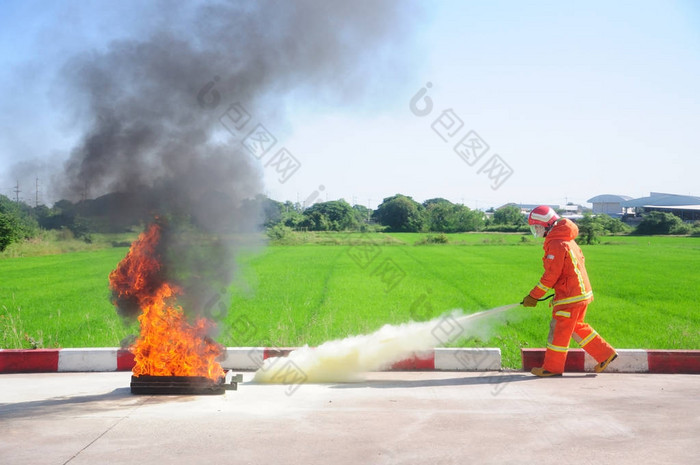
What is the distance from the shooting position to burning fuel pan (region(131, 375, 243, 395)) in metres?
6.35

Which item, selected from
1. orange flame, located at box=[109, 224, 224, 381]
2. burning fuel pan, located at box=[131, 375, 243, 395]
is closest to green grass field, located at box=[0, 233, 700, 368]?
orange flame, located at box=[109, 224, 224, 381]

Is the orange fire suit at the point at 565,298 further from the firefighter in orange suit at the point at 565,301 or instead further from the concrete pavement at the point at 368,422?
the concrete pavement at the point at 368,422

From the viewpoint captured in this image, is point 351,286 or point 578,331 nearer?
point 578,331

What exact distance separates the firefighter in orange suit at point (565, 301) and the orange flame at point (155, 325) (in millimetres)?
3858

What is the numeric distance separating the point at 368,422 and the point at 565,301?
10.0ft

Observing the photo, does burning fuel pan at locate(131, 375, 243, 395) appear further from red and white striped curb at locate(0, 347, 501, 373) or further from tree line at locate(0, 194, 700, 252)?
tree line at locate(0, 194, 700, 252)

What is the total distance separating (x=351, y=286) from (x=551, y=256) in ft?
37.3

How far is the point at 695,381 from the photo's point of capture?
699cm

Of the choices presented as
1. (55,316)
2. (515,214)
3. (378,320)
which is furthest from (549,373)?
(515,214)

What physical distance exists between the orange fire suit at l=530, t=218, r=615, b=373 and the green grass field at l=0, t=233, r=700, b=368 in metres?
0.89

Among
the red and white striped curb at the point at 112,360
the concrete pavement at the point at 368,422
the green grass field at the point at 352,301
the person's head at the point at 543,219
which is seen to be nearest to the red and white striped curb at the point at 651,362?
the concrete pavement at the point at 368,422

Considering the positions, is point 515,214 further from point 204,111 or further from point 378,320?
point 204,111

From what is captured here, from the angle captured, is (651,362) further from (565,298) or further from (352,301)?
(352,301)

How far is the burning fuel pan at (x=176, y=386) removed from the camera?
6.35m
